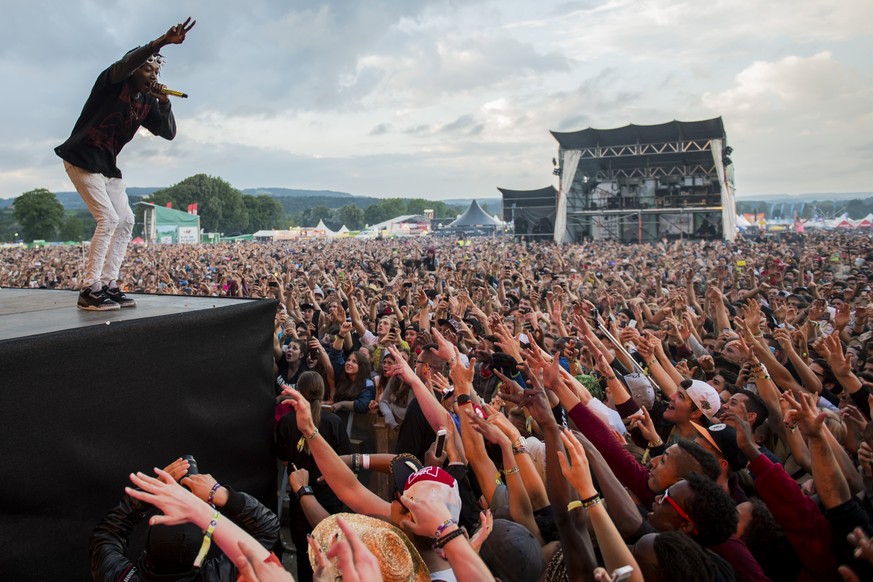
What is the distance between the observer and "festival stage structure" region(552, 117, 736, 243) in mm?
32656

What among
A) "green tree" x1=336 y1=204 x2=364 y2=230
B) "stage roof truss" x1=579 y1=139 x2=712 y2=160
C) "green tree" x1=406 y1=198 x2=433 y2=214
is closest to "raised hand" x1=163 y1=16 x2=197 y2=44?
"stage roof truss" x1=579 y1=139 x2=712 y2=160

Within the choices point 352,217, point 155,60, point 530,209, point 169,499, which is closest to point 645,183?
point 530,209

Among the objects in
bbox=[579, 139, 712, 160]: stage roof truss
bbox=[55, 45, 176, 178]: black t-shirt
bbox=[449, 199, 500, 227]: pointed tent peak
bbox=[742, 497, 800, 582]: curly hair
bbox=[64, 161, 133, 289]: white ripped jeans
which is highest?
bbox=[579, 139, 712, 160]: stage roof truss

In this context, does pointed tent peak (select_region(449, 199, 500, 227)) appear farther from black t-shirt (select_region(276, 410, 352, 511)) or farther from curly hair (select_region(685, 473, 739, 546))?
curly hair (select_region(685, 473, 739, 546))

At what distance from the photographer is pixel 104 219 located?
4.02 m

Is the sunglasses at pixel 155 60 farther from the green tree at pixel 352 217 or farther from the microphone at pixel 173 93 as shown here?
the green tree at pixel 352 217

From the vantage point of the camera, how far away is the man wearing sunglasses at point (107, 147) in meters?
3.76

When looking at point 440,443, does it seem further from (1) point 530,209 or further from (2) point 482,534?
(1) point 530,209

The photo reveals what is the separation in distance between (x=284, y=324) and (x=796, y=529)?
21.5ft

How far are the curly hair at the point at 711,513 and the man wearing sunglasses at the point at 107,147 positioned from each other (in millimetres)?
3438

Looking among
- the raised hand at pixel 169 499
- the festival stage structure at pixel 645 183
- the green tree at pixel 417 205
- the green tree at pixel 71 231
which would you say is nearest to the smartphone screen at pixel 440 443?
the raised hand at pixel 169 499

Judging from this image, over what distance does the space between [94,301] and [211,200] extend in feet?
307

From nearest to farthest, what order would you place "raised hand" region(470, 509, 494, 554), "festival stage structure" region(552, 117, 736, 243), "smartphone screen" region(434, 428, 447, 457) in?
1. "raised hand" region(470, 509, 494, 554)
2. "smartphone screen" region(434, 428, 447, 457)
3. "festival stage structure" region(552, 117, 736, 243)

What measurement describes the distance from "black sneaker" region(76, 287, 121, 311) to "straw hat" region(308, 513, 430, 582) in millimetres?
2444
